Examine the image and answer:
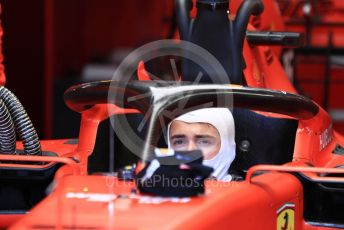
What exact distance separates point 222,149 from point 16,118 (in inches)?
30.9

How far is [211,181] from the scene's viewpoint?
3322mm

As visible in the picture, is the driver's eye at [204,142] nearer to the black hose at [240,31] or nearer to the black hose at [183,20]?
the black hose at [240,31]

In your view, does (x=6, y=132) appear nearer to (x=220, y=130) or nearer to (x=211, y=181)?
(x=220, y=130)

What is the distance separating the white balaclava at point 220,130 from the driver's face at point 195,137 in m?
0.02

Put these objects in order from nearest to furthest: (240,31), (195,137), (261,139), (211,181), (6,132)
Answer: (211,181) → (195,137) → (6,132) → (261,139) → (240,31)

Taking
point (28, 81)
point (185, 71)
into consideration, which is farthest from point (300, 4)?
point (185, 71)

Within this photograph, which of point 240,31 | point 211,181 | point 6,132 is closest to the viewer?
point 211,181

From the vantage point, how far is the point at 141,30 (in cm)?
1131

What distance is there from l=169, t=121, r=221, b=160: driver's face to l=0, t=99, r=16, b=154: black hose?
61 cm

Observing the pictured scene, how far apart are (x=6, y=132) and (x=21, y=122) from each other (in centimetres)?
8

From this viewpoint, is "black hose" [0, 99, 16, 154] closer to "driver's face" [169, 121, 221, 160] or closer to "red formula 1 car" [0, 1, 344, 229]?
"red formula 1 car" [0, 1, 344, 229]

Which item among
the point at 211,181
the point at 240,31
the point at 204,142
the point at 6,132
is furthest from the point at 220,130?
the point at 6,132

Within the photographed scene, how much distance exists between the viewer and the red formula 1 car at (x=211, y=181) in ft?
9.77

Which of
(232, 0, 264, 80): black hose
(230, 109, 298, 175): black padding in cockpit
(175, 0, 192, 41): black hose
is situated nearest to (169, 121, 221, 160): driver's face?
(230, 109, 298, 175): black padding in cockpit
